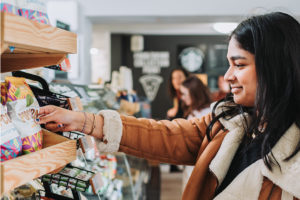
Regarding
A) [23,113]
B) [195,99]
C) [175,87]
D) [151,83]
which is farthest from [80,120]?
[151,83]

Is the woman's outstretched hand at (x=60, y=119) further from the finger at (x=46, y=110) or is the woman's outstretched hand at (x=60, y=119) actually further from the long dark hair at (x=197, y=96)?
the long dark hair at (x=197, y=96)

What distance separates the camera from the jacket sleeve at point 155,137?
1368 mm

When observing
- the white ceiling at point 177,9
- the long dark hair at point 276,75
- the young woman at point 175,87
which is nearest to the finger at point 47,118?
the long dark hair at point 276,75

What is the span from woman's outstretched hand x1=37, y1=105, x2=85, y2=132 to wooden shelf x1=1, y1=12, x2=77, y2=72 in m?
0.17

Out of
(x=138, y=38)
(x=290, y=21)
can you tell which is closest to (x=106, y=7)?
(x=290, y=21)

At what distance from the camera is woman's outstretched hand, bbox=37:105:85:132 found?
1090 millimetres

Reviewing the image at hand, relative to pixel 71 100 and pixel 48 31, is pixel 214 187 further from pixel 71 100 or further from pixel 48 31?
pixel 48 31

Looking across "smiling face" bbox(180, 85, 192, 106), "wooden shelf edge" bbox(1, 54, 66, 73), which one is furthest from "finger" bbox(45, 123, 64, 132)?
"smiling face" bbox(180, 85, 192, 106)

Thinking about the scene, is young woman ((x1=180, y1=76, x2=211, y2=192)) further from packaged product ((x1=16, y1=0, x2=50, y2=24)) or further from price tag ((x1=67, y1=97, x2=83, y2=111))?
packaged product ((x1=16, y1=0, x2=50, y2=24))

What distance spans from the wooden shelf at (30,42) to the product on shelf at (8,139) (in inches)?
6.6

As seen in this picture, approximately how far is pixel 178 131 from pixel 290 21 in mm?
670

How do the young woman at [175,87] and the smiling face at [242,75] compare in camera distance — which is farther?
the young woman at [175,87]

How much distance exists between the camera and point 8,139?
0.79 metres

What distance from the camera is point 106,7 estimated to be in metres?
3.44
